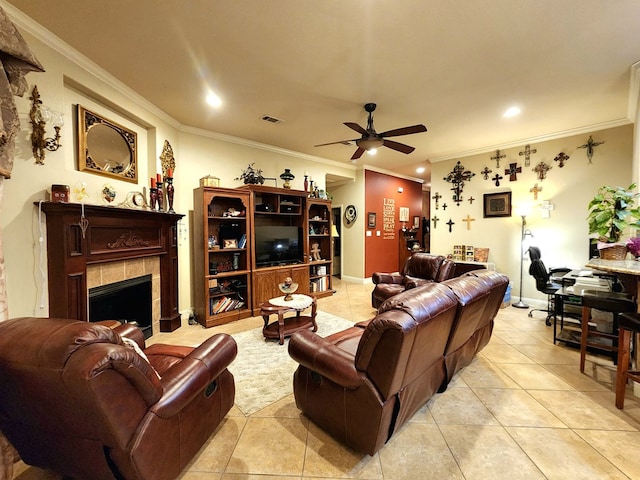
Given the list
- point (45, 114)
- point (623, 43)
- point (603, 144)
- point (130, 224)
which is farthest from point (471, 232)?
point (45, 114)

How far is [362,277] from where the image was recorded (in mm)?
6531

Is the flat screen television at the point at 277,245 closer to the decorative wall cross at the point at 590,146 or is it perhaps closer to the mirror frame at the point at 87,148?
the mirror frame at the point at 87,148

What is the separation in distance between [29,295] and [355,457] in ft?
8.95

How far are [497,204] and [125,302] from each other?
6153mm

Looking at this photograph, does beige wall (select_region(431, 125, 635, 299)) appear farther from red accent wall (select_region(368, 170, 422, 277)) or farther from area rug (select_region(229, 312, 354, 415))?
area rug (select_region(229, 312, 354, 415))

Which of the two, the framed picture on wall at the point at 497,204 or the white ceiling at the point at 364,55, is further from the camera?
the framed picture on wall at the point at 497,204

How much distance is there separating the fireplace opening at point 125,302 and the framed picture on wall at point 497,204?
5.80 metres

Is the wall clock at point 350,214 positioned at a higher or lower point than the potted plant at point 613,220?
higher

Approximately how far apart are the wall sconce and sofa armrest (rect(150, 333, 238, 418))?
6.99 feet

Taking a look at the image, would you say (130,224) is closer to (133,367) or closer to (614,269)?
(133,367)

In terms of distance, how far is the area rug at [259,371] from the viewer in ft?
7.07

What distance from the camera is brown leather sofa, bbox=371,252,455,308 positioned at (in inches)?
164

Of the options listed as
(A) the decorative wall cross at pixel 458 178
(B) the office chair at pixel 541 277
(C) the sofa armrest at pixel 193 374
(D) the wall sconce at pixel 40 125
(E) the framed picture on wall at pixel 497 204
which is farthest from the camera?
(A) the decorative wall cross at pixel 458 178

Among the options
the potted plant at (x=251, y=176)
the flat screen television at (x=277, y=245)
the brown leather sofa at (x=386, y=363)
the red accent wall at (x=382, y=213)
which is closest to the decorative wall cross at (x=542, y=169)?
the red accent wall at (x=382, y=213)
